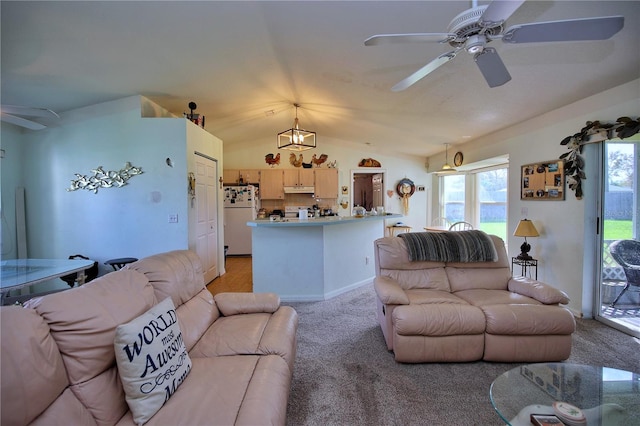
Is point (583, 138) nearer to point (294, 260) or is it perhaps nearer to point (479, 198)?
point (479, 198)

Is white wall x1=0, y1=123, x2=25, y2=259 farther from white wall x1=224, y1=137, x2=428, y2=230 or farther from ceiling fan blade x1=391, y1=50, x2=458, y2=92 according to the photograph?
ceiling fan blade x1=391, y1=50, x2=458, y2=92

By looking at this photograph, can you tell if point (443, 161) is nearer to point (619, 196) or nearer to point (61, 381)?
point (619, 196)

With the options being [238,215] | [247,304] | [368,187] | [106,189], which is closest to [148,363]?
[247,304]

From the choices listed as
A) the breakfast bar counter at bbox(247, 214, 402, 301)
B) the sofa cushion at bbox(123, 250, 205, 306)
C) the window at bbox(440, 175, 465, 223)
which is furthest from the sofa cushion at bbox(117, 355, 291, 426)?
the window at bbox(440, 175, 465, 223)

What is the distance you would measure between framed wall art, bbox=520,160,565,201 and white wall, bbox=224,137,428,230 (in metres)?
3.31

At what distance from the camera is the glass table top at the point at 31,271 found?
2119 mm

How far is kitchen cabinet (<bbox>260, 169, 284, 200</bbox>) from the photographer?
22.3 feet

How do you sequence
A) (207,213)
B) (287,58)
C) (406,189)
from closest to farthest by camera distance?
(287,58), (207,213), (406,189)

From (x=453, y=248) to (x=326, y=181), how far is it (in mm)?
4385

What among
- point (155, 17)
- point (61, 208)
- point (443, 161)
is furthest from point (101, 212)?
point (443, 161)

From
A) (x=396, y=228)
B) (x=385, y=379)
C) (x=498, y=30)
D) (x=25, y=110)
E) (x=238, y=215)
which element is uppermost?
(x=498, y=30)

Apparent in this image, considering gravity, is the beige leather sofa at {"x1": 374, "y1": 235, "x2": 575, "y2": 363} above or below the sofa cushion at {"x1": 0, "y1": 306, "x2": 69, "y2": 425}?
below

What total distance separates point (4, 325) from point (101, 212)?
3.25m

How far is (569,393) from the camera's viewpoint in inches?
55.5
